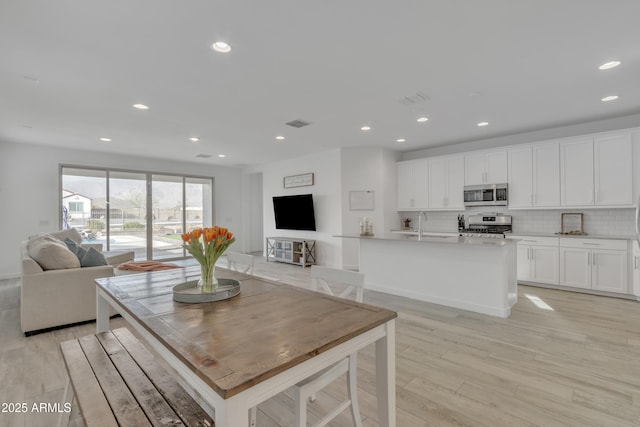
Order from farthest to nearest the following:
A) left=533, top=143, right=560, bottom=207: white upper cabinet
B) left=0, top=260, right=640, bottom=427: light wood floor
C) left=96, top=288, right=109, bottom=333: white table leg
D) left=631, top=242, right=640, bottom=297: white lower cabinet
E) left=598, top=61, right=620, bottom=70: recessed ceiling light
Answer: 1. left=533, top=143, right=560, bottom=207: white upper cabinet
2. left=631, top=242, right=640, bottom=297: white lower cabinet
3. left=598, top=61, right=620, bottom=70: recessed ceiling light
4. left=96, top=288, right=109, bottom=333: white table leg
5. left=0, top=260, right=640, bottom=427: light wood floor

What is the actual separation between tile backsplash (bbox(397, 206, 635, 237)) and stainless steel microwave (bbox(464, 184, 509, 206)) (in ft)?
0.84

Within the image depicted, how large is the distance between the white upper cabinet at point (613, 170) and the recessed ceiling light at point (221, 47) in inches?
209

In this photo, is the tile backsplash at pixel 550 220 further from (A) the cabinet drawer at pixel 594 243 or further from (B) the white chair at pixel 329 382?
(B) the white chair at pixel 329 382

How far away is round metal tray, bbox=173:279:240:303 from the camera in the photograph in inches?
61.2

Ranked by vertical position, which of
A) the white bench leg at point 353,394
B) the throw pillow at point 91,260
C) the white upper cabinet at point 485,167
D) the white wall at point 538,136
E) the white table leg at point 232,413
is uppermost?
the white wall at point 538,136

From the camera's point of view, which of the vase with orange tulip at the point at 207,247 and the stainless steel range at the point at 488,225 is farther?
the stainless steel range at the point at 488,225

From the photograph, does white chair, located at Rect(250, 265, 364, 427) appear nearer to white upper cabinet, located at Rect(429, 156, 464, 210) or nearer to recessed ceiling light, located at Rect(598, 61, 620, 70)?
recessed ceiling light, located at Rect(598, 61, 620, 70)

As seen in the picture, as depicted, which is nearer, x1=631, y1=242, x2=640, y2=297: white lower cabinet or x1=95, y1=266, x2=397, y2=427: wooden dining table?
x1=95, y1=266, x2=397, y2=427: wooden dining table

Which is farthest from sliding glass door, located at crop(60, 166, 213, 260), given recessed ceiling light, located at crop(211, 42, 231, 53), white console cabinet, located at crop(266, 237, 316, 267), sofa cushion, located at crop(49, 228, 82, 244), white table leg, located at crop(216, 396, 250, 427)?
white table leg, located at crop(216, 396, 250, 427)

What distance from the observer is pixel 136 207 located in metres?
7.25

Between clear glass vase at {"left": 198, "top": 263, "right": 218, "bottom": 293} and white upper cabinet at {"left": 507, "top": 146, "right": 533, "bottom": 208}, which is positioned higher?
white upper cabinet at {"left": 507, "top": 146, "right": 533, "bottom": 208}

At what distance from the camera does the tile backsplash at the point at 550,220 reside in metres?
4.53

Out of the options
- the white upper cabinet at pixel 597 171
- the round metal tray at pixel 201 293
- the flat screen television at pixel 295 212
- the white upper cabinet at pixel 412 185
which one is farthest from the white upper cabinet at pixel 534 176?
the round metal tray at pixel 201 293

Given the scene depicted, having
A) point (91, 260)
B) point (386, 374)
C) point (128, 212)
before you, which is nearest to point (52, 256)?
point (91, 260)
